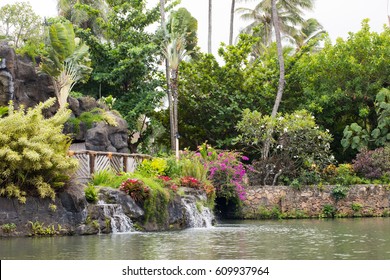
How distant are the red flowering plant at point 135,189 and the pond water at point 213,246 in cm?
189

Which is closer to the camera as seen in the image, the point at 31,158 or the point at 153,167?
the point at 31,158

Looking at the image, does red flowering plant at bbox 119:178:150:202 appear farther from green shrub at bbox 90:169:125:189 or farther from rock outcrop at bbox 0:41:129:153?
rock outcrop at bbox 0:41:129:153

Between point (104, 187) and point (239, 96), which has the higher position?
point (239, 96)

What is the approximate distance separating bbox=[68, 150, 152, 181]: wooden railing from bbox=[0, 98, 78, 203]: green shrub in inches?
56.3

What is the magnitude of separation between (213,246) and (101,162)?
341 inches

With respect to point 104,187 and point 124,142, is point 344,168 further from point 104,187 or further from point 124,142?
point 104,187

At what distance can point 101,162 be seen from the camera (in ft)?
73.2

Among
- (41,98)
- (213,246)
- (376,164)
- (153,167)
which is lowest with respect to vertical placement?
(213,246)

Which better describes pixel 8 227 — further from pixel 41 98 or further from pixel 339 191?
pixel 339 191

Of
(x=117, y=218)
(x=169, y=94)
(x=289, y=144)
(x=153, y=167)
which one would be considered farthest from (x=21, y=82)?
(x=289, y=144)

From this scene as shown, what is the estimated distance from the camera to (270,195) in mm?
28047

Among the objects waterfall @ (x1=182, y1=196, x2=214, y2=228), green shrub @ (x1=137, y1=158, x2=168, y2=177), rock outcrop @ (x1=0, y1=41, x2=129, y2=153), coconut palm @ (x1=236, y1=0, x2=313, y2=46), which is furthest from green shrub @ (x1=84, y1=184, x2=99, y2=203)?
coconut palm @ (x1=236, y1=0, x2=313, y2=46)
